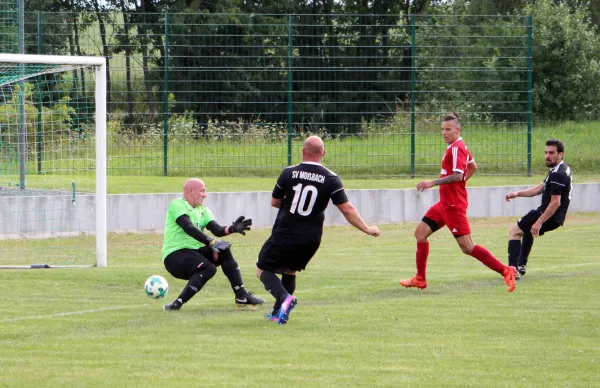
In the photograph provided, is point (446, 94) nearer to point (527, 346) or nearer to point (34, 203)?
point (34, 203)

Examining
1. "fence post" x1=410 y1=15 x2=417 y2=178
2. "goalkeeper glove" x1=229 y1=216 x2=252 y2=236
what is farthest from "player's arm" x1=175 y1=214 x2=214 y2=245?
"fence post" x1=410 y1=15 x2=417 y2=178

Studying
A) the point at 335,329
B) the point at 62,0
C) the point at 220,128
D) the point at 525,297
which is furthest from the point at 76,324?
the point at 62,0

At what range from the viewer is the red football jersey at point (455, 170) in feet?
36.4

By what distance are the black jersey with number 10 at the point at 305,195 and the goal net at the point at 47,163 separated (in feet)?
25.5

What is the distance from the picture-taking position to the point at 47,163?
1917 centimetres

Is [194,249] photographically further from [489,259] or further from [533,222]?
[533,222]

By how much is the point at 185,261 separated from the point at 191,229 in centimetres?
37

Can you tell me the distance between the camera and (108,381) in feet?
22.6

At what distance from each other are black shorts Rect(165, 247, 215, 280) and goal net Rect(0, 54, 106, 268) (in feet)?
21.2

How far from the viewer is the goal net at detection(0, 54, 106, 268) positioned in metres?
17.8

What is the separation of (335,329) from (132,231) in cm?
1107

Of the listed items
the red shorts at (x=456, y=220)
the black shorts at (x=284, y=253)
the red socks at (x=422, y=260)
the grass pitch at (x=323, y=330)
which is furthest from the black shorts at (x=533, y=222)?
the black shorts at (x=284, y=253)

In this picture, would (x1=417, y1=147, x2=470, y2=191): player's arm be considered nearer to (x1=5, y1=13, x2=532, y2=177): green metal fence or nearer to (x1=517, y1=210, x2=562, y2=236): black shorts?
(x1=517, y1=210, x2=562, y2=236): black shorts

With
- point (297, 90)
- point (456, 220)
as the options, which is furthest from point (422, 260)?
point (297, 90)
